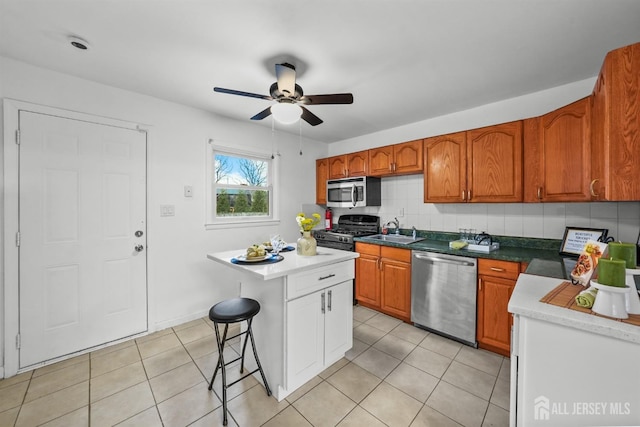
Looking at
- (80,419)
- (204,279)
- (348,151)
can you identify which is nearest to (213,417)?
(80,419)

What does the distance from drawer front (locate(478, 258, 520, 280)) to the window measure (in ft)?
8.54

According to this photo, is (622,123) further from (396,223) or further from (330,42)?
(396,223)

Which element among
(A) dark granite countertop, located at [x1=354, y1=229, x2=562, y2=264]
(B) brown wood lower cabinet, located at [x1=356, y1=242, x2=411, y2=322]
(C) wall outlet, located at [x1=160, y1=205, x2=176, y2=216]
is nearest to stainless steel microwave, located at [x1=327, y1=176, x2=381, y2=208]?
(B) brown wood lower cabinet, located at [x1=356, y1=242, x2=411, y2=322]

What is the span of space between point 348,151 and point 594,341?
11.9ft

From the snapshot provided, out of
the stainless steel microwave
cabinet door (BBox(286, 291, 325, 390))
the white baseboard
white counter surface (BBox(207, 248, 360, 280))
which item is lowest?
the white baseboard

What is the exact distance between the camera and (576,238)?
219cm

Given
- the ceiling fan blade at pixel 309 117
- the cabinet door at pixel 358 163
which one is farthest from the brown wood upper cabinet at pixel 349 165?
the ceiling fan blade at pixel 309 117

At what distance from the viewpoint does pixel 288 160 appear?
3.82 m

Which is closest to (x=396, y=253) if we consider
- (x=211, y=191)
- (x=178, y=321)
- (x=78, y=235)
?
(x=211, y=191)

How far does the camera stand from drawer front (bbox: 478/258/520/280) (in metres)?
2.11

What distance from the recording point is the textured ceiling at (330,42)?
1.42 metres

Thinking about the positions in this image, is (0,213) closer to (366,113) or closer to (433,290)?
(366,113)

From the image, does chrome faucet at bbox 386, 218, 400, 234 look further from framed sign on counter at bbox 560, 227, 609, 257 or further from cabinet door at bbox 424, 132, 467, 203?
framed sign on counter at bbox 560, 227, 609, 257

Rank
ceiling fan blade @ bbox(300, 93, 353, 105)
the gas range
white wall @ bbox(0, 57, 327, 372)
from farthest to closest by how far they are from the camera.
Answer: the gas range < white wall @ bbox(0, 57, 327, 372) < ceiling fan blade @ bbox(300, 93, 353, 105)
